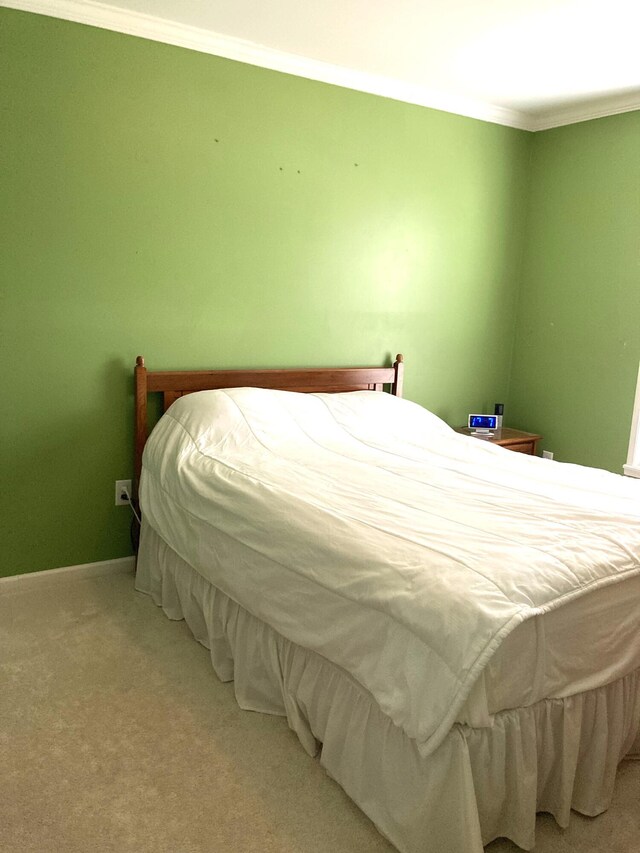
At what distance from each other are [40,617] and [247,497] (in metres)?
1.12

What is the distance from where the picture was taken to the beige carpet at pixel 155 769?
→ 5.55ft

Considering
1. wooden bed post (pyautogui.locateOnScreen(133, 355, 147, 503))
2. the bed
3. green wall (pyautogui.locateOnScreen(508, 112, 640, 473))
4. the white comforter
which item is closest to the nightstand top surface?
green wall (pyautogui.locateOnScreen(508, 112, 640, 473))

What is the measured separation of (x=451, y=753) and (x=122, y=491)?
2.04 m

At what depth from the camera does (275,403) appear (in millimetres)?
3064

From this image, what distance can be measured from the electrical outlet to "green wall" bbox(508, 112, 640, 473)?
242 centimetres

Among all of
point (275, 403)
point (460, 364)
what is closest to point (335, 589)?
point (275, 403)

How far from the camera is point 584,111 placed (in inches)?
147

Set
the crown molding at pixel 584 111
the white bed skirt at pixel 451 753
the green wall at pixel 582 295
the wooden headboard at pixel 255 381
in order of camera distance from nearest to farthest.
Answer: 1. the white bed skirt at pixel 451 753
2. the wooden headboard at pixel 255 381
3. the crown molding at pixel 584 111
4. the green wall at pixel 582 295

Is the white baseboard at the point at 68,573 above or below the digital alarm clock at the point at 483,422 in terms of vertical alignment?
below

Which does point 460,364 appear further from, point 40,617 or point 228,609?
point 40,617

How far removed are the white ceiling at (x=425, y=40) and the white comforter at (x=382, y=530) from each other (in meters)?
1.51

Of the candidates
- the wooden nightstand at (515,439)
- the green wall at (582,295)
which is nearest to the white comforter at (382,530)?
the wooden nightstand at (515,439)

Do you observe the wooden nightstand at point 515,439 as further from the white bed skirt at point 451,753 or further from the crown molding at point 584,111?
the white bed skirt at point 451,753

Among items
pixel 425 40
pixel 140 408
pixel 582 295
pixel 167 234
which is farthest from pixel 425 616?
pixel 582 295
